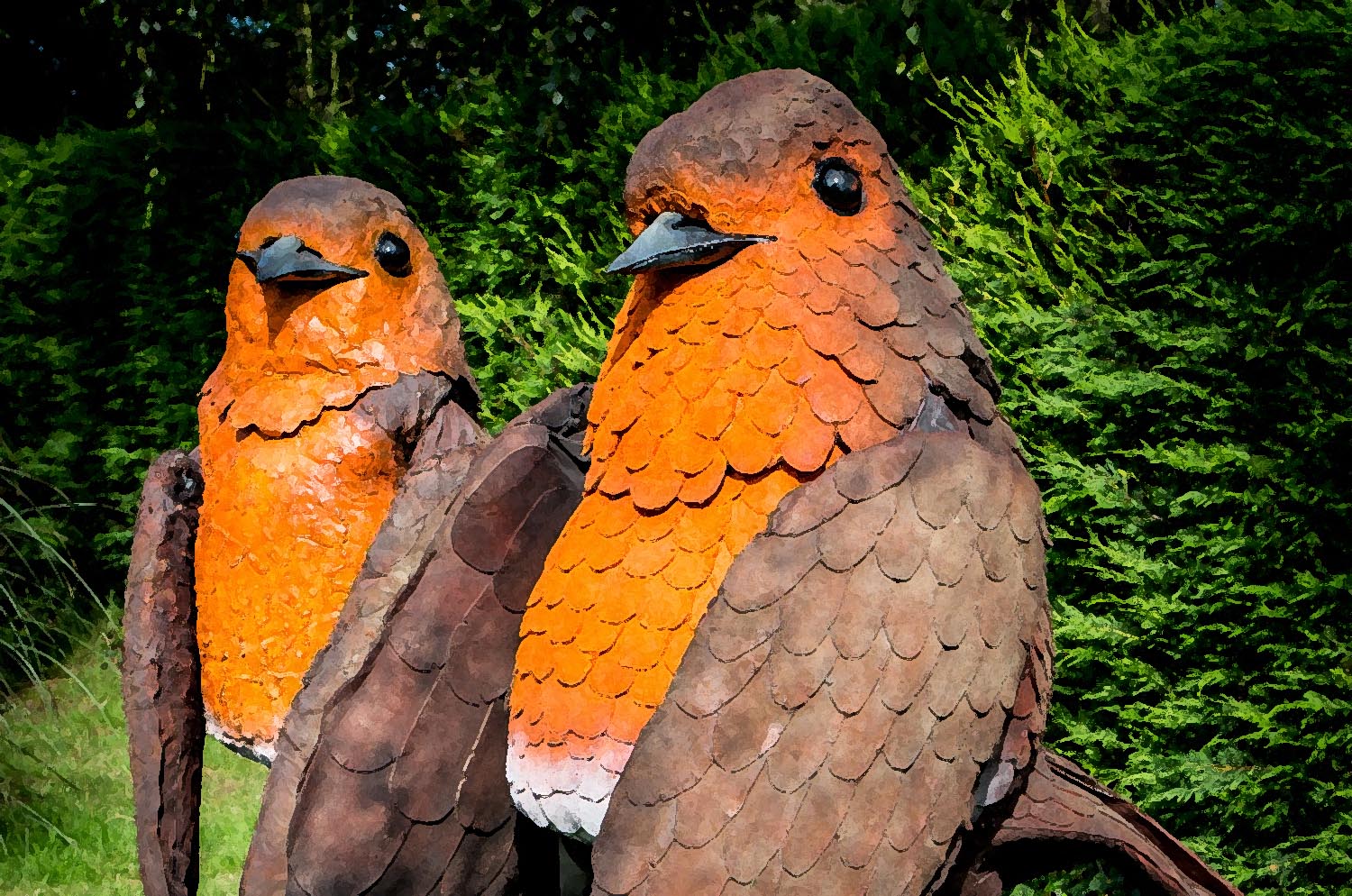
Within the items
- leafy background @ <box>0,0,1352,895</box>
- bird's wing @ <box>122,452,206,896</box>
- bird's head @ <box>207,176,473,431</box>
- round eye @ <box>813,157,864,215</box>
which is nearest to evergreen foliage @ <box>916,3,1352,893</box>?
leafy background @ <box>0,0,1352,895</box>

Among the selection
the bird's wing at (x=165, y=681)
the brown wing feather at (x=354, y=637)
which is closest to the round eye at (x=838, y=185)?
the brown wing feather at (x=354, y=637)

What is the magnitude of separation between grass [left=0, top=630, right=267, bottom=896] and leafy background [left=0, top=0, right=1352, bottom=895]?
0.02 metres

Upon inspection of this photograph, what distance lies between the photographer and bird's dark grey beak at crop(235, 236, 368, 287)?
178 centimetres

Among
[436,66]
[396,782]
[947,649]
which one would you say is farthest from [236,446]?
[436,66]

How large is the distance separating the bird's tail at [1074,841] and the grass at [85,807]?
8.87 ft

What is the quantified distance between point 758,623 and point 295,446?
1.04m

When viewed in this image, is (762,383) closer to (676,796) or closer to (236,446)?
(676,796)

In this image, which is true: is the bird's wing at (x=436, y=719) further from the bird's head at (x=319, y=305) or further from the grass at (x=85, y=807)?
the grass at (x=85, y=807)

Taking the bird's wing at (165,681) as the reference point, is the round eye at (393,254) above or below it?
above

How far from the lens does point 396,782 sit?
4.19 ft

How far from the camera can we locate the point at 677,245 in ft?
3.93

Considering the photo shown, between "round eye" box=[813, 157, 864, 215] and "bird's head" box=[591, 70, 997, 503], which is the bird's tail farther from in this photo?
"round eye" box=[813, 157, 864, 215]

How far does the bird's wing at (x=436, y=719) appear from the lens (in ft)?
4.09

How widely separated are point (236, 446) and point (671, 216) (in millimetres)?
988
